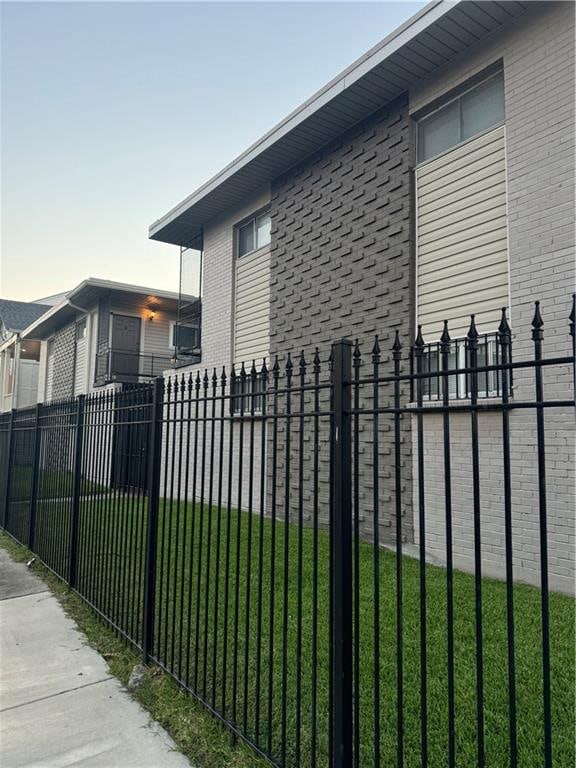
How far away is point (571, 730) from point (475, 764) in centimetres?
59

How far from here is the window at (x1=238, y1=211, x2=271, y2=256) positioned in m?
10.3

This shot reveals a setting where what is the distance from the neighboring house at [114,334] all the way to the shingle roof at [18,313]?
5.70m

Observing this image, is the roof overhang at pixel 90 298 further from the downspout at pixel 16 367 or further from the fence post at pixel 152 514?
the fence post at pixel 152 514

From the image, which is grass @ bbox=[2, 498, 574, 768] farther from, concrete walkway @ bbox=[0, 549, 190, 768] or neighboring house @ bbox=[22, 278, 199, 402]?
neighboring house @ bbox=[22, 278, 199, 402]

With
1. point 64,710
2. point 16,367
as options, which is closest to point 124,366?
point 16,367

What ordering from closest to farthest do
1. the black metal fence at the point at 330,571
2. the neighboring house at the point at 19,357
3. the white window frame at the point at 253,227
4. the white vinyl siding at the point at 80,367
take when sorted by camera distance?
the black metal fence at the point at 330,571, the white window frame at the point at 253,227, the white vinyl siding at the point at 80,367, the neighboring house at the point at 19,357

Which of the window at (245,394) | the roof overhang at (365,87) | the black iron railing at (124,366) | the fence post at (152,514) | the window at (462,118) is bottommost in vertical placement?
the fence post at (152,514)

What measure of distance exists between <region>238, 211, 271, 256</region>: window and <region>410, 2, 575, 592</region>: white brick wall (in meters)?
5.17

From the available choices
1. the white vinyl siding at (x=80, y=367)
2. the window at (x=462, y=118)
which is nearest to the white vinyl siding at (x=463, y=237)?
the window at (x=462, y=118)

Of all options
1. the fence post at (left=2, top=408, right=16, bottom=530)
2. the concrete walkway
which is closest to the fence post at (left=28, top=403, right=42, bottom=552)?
the fence post at (left=2, top=408, right=16, bottom=530)

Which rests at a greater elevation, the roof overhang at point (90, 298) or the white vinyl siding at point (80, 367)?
the roof overhang at point (90, 298)

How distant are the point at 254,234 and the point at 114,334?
8.34 meters

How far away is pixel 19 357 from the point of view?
969 inches

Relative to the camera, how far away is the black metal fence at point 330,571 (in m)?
1.88
